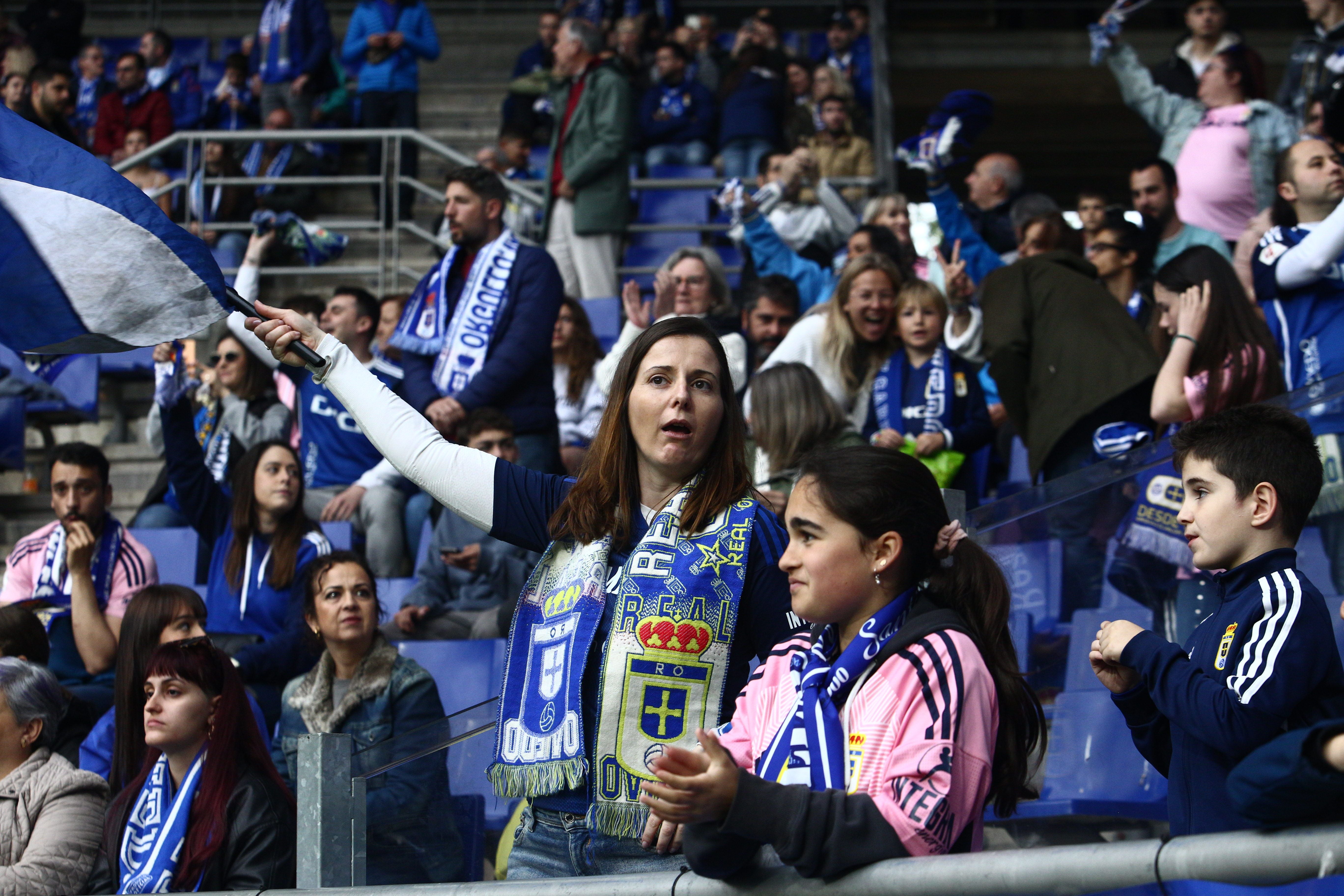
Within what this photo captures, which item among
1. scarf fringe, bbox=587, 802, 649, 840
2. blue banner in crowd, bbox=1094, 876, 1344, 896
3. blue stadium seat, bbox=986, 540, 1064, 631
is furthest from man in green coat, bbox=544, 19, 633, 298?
blue banner in crowd, bbox=1094, 876, 1344, 896

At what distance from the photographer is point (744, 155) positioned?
9656 millimetres

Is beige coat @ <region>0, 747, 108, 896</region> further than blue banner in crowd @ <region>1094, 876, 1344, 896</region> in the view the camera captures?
Yes

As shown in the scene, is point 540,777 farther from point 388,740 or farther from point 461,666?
point 461,666

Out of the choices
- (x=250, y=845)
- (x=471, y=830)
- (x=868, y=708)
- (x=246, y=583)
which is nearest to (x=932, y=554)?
(x=868, y=708)

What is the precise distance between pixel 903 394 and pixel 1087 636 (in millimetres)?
1763

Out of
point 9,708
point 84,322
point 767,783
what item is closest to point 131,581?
point 9,708

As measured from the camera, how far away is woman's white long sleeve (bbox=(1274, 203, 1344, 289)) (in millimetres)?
4129

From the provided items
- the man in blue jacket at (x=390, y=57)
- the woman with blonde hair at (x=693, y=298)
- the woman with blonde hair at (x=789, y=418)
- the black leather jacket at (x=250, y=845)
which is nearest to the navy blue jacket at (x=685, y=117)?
the man in blue jacket at (x=390, y=57)

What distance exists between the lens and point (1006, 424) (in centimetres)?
604

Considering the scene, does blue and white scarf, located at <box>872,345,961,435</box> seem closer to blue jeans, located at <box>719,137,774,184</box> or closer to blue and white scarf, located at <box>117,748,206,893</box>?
blue and white scarf, located at <box>117,748,206,893</box>

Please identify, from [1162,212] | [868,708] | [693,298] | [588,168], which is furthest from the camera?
[588,168]

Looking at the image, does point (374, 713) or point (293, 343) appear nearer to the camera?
point (293, 343)

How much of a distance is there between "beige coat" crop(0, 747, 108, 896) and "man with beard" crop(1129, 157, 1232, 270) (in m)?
4.65

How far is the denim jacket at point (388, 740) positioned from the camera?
2809 millimetres
